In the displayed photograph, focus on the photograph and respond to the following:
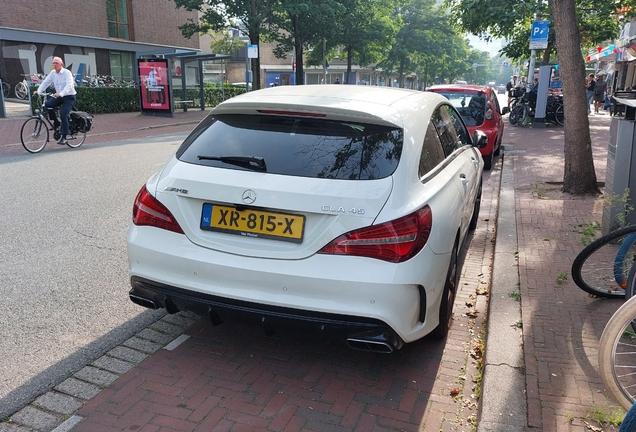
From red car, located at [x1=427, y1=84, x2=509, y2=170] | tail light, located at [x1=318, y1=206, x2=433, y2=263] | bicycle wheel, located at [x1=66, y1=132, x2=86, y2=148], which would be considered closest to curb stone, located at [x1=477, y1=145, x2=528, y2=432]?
tail light, located at [x1=318, y1=206, x2=433, y2=263]

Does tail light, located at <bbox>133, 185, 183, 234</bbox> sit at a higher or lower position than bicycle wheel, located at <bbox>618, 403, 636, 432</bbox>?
higher

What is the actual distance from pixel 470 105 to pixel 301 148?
860 cm

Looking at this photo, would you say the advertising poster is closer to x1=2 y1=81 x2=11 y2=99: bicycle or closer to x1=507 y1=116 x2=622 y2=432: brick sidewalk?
x1=2 y1=81 x2=11 y2=99: bicycle

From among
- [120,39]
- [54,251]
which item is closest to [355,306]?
[54,251]

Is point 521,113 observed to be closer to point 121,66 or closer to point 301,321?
point 301,321

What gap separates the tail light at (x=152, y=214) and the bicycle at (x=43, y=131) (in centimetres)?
917

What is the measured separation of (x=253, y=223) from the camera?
3.04 m

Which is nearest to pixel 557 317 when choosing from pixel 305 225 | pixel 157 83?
pixel 305 225

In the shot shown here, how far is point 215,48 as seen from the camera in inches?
2149

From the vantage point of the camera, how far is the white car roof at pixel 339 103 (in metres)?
3.34

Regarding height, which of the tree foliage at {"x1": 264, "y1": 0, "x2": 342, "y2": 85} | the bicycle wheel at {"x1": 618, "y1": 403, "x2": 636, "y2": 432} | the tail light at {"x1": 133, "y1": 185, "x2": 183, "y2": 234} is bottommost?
the bicycle wheel at {"x1": 618, "y1": 403, "x2": 636, "y2": 432}

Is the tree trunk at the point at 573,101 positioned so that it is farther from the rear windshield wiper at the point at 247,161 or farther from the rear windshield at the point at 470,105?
the rear windshield wiper at the point at 247,161

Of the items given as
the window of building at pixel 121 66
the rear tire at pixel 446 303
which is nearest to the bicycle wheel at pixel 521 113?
the rear tire at pixel 446 303

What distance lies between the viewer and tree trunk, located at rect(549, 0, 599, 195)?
7355mm
